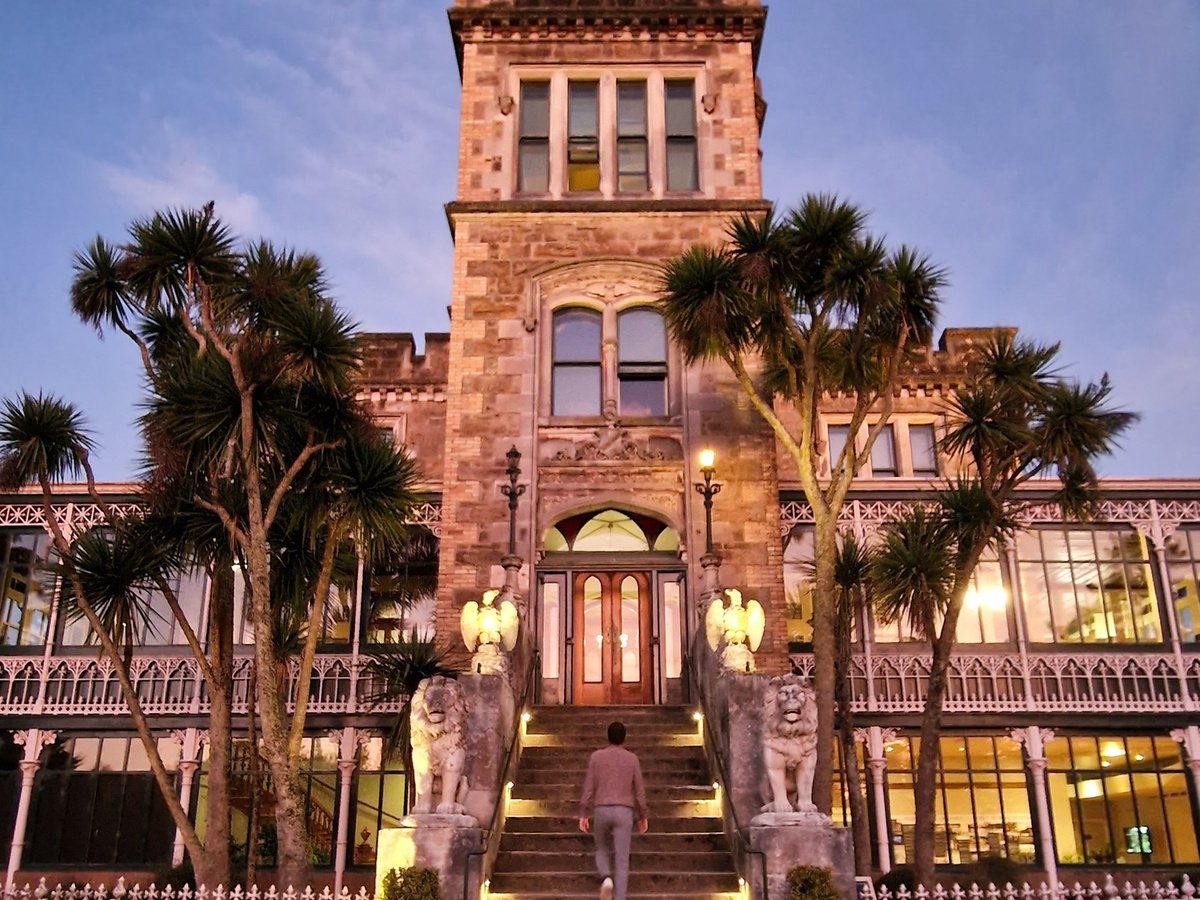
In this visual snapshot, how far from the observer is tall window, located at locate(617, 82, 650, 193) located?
71.6ft

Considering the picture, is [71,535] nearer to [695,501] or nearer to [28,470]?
[28,470]

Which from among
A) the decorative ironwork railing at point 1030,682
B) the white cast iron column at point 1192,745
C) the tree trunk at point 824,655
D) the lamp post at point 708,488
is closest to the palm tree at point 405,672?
the lamp post at point 708,488

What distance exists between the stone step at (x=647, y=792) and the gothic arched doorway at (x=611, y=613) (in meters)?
4.28

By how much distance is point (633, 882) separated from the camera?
12.4m

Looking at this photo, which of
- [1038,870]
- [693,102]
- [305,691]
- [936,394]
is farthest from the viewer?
[936,394]

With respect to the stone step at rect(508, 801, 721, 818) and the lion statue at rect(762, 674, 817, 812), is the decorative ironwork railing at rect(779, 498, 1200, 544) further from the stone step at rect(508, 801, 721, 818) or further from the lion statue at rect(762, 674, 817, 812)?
the lion statue at rect(762, 674, 817, 812)

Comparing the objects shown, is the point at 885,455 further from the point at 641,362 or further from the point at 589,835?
the point at 589,835

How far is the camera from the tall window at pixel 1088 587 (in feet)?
67.2

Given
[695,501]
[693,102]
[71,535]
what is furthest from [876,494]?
[71,535]

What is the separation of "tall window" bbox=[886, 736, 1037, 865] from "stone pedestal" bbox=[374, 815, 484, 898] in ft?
33.1

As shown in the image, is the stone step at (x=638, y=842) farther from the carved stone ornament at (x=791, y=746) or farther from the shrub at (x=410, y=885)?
the shrub at (x=410, y=885)

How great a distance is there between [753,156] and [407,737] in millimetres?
12106

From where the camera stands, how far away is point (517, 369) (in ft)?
66.1

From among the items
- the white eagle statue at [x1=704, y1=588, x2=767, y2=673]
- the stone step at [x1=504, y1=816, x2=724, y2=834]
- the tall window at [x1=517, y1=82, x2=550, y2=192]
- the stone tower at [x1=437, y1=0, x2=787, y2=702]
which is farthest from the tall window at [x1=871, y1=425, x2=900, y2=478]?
the stone step at [x1=504, y1=816, x2=724, y2=834]
